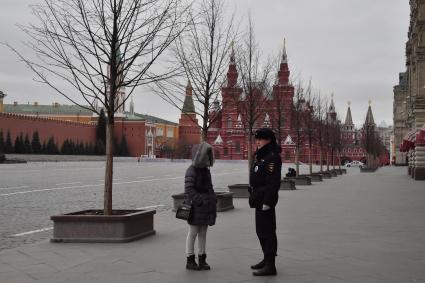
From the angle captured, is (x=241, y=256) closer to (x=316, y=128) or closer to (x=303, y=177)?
(x=303, y=177)

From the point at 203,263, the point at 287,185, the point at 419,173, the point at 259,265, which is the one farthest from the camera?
the point at 419,173

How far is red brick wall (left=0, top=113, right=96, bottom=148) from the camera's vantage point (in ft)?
268

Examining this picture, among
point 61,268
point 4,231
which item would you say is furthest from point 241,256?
point 4,231

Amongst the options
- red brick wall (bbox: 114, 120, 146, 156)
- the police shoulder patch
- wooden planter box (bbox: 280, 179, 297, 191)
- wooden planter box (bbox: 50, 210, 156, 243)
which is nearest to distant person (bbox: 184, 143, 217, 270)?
the police shoulder patch

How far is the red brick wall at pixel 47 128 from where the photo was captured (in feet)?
268

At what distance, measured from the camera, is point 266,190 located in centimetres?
678

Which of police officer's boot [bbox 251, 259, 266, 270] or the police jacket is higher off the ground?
the police jacket

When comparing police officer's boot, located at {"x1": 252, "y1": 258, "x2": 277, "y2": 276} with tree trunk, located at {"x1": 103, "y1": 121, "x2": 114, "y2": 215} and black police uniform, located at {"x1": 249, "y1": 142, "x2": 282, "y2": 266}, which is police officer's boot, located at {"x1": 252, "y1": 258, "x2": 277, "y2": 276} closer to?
black police uniform, located at {"x1": 249, "y1": 142, "x2": 282, "y2": 266}

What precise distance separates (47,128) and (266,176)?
288 feet

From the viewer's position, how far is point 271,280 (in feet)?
21.6

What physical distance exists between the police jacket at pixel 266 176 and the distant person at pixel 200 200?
64 cm

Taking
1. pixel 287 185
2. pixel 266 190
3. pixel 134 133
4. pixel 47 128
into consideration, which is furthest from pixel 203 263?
pixel 134 133

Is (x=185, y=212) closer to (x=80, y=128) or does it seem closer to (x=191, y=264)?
(x=191, y=264)

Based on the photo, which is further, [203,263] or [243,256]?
[243,256]
